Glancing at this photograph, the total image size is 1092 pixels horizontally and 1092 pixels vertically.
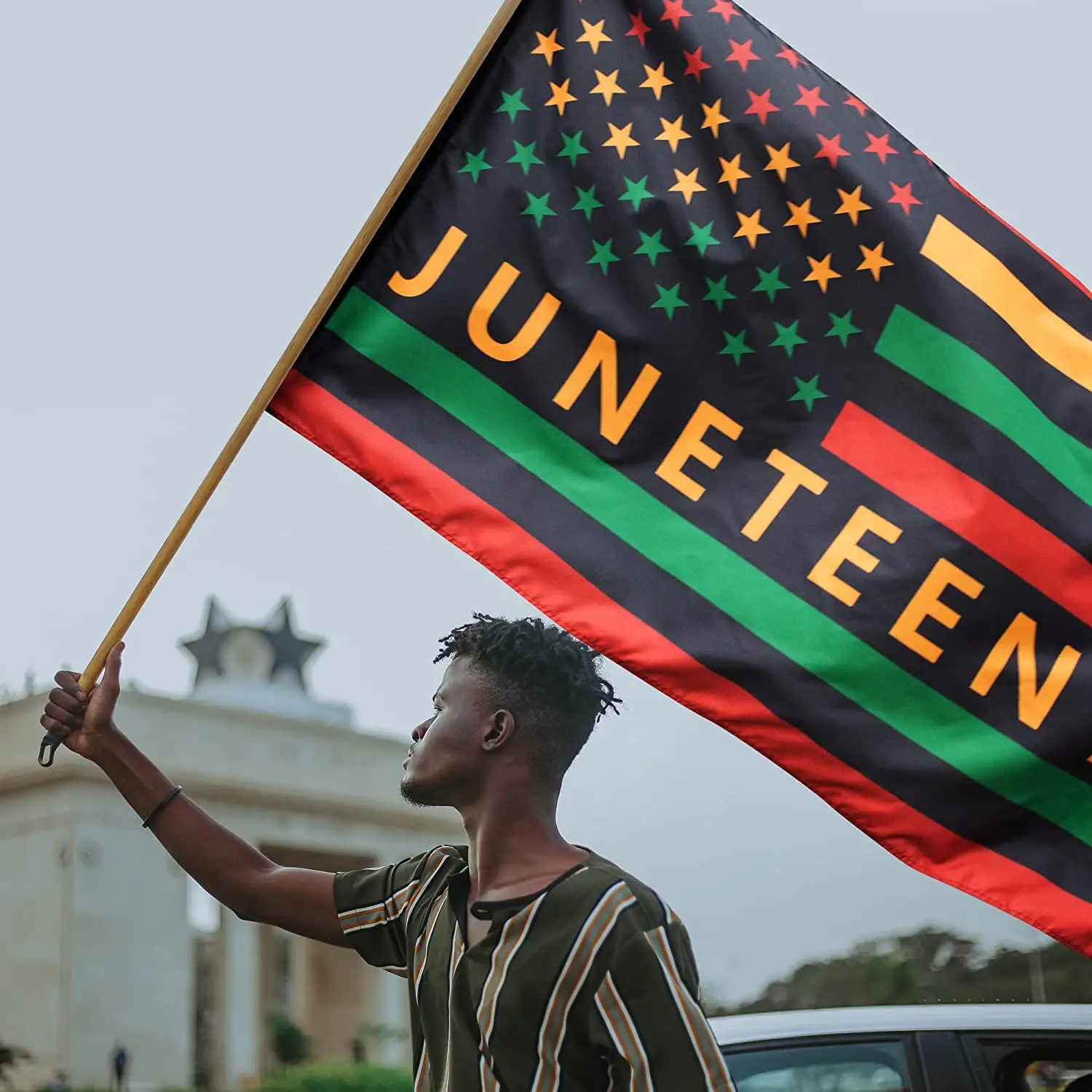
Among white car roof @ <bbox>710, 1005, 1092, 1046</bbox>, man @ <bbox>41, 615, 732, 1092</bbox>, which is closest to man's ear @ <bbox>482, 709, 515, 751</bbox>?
man @ <bbox>41, 615, 732, 1092</bbox>

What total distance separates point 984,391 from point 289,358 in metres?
1.29

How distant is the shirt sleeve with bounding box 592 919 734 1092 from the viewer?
225cm

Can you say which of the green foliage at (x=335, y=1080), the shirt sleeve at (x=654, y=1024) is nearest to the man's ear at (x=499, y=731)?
the shirt sleeve at (x=654, y=1024)

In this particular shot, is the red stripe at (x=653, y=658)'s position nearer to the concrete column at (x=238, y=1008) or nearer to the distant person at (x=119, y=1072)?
the distant person at (x=119, y=1072)

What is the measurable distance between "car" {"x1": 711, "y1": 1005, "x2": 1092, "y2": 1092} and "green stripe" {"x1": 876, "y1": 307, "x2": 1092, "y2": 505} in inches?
69.5

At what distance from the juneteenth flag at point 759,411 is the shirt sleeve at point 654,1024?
29.9 inches

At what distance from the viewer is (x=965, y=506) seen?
3123 mm

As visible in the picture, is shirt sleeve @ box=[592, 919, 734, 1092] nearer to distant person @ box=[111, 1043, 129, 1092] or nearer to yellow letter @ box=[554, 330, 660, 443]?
yellow letter @ box=[554, 330, 660, 443]

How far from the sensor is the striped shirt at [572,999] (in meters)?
2.27

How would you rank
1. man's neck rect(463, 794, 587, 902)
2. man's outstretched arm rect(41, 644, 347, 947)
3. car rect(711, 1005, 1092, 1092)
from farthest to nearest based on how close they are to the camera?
car rect(711, 1005, 1092, 1092) → man's outstretched arm rect(41, 644, 347, 947) → man's neck rect(463, 794, 587, 902)

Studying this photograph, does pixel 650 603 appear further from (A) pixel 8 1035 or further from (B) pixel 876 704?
(A) pixel 8 1035

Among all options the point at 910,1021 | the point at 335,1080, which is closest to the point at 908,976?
the point at 335,1080

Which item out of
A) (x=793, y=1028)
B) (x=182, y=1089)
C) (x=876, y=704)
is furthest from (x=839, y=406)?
(x=182, y=1089)

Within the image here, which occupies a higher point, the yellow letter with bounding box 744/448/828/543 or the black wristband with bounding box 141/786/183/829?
the yellow letter with bounding box 744/448/828/543
